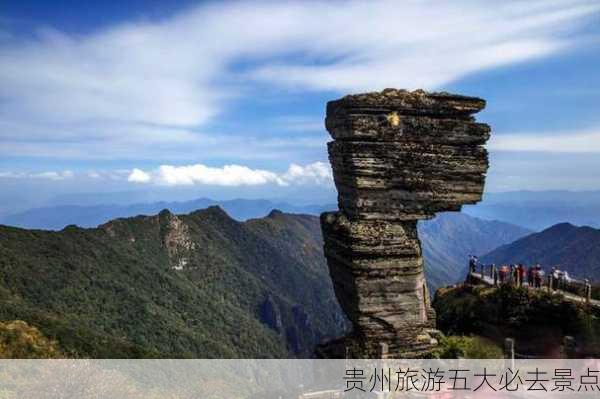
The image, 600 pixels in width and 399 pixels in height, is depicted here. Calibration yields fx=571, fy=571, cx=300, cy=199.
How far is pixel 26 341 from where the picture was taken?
100 m

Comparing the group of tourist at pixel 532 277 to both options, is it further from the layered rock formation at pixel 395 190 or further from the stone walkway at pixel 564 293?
the layered rock formation at pixel 395 190

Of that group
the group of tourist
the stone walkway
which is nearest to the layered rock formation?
the stone walkway

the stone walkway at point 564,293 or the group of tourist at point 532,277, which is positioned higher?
the group of tourist at point 532,277

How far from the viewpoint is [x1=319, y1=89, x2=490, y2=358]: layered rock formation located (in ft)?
97.9

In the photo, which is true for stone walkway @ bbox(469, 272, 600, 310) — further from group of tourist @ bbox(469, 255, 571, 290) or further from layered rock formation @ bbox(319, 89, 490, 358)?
layered rock formation @ bbox(319, 89, 490, 358)

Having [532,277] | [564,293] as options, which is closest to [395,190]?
[532,277]

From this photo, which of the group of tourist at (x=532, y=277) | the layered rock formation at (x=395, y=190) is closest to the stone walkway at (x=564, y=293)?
the group of tourist at (x=532, y=277)

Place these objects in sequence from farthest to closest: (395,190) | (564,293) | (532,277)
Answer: (532,277) < (564,293) < (395,190)

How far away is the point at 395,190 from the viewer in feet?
100

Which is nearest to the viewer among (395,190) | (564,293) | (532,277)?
(395,190)

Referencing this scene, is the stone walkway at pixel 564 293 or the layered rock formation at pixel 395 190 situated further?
the stone walkway at pixel 564 293

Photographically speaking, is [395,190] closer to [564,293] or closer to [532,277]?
[532,277]

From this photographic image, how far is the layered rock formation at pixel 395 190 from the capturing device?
1174 inches

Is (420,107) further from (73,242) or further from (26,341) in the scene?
(73,242)
